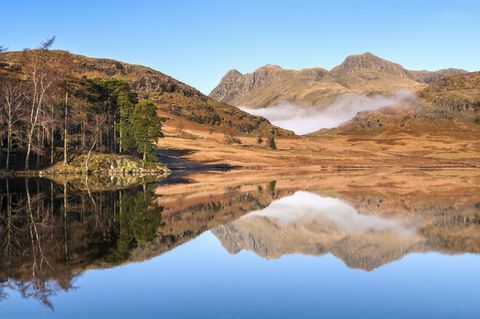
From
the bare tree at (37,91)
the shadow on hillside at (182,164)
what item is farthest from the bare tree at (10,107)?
the shadow on hillside at (182,164)

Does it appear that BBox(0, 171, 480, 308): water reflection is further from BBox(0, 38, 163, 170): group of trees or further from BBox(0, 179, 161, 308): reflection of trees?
BBox(0, 38, 163, 170): group of trees

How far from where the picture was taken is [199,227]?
3052cm

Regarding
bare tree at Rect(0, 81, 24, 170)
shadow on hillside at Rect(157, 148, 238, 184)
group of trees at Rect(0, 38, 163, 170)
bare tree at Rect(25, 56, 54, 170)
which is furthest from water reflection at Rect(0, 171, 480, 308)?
shadow on hillside at Rect(157, 148, 238, 184)

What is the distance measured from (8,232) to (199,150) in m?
117

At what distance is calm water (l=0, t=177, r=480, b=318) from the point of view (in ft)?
46.9

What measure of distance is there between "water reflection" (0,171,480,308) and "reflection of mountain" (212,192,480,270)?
0.06m

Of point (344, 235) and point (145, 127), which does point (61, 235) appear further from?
point (145, 127)

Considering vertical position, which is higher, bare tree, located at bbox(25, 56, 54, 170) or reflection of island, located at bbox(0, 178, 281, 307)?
bare tree, located at bbox(25, 56, 54, 170)

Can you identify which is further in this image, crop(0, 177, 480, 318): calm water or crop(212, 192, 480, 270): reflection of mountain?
crop(212, 192, 480, 270): reflection of mountain

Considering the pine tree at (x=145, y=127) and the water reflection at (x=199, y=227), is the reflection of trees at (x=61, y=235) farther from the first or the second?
the pine tree at (x=145, y=127)

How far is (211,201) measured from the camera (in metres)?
44.2

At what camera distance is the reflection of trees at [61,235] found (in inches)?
659

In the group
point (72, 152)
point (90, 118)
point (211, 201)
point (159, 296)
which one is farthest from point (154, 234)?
→ point (90, 118)

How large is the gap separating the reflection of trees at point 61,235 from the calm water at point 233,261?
7 cm
